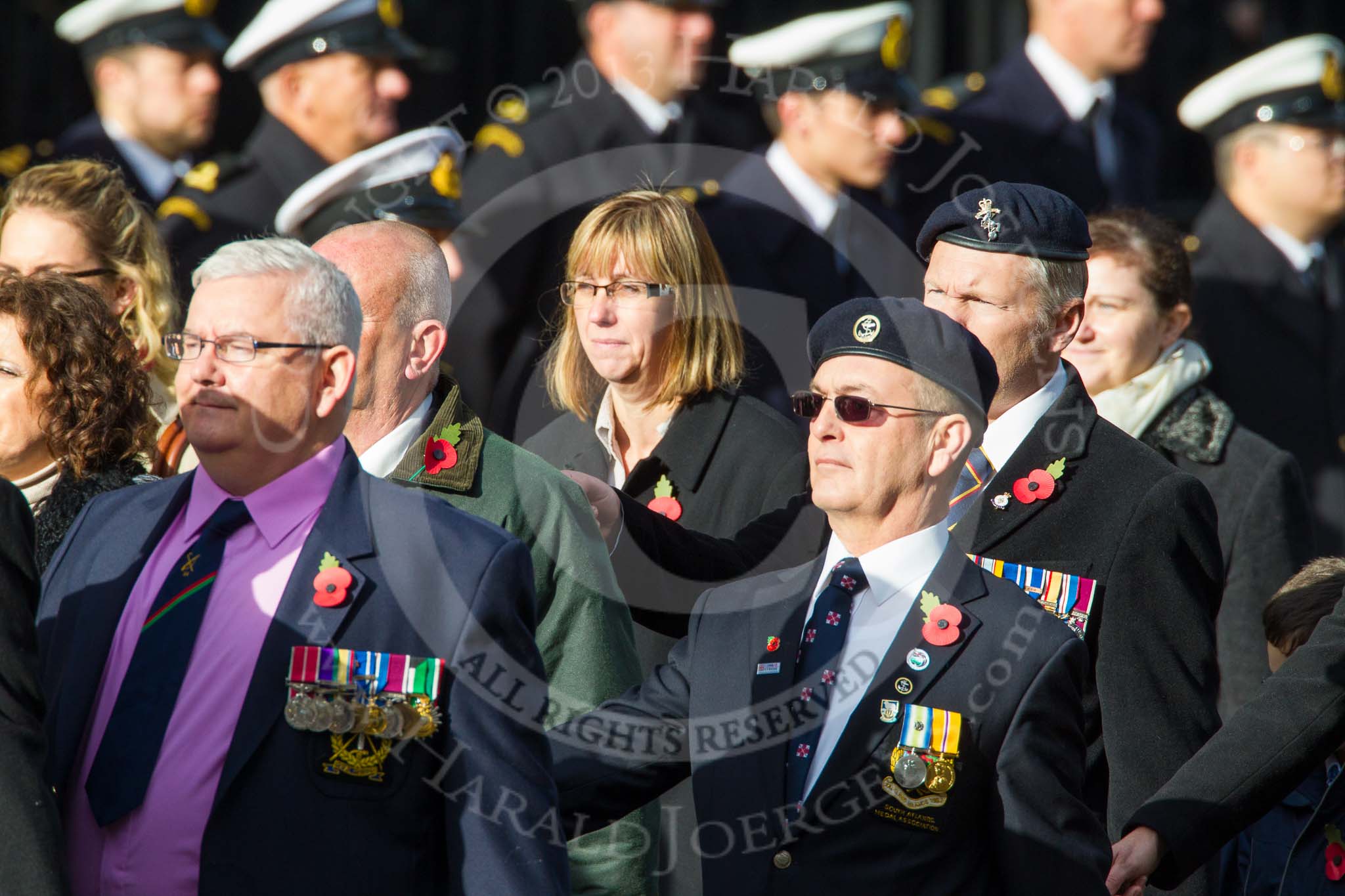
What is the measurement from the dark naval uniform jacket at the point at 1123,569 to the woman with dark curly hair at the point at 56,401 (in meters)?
1.67

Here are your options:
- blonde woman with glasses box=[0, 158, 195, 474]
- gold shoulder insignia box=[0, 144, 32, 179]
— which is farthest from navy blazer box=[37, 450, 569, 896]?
gold shoulder insignia box=[0, 144, 32, 179]

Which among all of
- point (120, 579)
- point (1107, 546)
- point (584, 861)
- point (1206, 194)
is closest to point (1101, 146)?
point (1206, 194)

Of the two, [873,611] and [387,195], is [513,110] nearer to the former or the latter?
[387,195]

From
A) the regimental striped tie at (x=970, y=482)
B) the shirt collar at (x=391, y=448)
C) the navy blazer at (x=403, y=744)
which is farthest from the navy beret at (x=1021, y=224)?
the navy blazer at (x=403, y=744)

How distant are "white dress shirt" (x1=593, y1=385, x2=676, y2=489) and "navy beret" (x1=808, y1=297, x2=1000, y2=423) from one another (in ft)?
4.10

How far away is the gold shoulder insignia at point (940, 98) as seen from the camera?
671cm

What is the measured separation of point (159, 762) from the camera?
272cm

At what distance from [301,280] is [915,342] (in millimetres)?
1002

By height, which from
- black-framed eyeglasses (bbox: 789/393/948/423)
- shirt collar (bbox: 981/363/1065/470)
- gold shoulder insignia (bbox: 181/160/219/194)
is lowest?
gold shoulder insignia (bbox: 181/160/219/194)

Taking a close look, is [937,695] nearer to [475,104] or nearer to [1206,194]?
[475,104]

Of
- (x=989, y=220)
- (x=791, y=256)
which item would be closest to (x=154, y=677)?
(x=989, y=220)

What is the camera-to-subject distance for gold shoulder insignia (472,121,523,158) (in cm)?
605

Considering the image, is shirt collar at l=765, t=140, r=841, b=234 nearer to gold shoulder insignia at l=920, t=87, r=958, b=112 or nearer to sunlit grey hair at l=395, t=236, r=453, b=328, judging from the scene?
gold shoulder insignia at l=920, t=87, r=958, b=112

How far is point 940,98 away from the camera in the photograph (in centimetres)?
682
